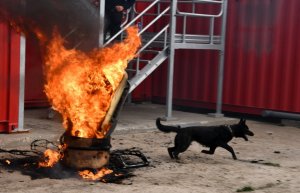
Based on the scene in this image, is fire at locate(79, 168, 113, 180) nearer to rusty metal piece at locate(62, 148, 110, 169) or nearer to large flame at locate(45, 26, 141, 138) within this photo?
rusty metal piece at locate(62, 148, 110, 169)

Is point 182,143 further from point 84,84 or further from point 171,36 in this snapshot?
point 171,36

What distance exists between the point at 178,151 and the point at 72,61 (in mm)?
2162

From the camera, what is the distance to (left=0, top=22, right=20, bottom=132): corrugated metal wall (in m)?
8.87

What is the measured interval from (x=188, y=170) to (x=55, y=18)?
2.72 meters

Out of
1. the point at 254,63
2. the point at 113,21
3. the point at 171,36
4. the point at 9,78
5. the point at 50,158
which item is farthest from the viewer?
the point at 254,63

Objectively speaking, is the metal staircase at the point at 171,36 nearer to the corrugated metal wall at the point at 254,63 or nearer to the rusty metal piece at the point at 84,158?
the corrugated metal wall at the point at 254,63

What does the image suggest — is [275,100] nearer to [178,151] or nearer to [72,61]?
[178,151]

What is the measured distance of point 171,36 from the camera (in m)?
11.4

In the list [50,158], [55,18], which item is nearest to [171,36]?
[50,158]

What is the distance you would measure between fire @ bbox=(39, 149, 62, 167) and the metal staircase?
2893 mm

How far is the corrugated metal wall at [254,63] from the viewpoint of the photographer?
12320mm

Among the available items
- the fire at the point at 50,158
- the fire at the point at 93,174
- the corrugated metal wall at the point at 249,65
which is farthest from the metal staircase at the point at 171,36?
the fire at the point at 93,174

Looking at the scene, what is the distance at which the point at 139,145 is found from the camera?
9.30 metres

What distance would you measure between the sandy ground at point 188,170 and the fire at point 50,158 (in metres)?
0.44
